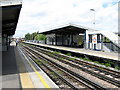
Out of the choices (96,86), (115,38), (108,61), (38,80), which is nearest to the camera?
(96,86)

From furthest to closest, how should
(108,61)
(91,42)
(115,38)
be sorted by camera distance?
1. (91,42)
2. (115,38)
3. (108,61)

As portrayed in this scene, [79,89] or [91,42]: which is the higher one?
[91,42]

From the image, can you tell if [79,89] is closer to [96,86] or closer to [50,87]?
[96,86]

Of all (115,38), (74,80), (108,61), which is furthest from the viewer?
(115,38)

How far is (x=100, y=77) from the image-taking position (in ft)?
25.8

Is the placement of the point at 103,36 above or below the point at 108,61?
above

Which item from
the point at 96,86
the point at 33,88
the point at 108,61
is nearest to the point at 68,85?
the point at 96,86

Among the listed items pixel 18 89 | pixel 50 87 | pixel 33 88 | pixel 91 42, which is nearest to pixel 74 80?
pixel 50 87

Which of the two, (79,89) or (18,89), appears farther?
(79,89)

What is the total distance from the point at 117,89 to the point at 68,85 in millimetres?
2342

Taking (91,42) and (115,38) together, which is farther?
(91,42)

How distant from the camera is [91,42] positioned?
73.4 feet

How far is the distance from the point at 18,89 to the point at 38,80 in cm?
151

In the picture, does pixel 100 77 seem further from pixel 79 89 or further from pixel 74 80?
pixel 79 89
